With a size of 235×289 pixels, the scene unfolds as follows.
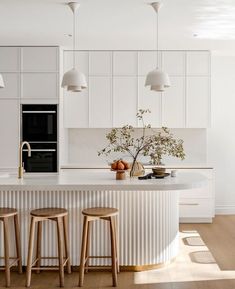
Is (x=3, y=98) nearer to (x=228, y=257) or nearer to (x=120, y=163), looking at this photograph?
(x=120, y=163)

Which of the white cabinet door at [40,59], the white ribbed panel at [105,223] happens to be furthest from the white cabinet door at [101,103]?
the white ribbed panel at [105,223]

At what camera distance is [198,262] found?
4.50m

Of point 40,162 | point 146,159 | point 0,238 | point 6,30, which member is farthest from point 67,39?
point 0,238

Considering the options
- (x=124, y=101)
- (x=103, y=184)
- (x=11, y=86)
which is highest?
(x=11, y=86)

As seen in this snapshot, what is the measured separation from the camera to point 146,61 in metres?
6.65

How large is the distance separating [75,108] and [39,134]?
0.74 metres

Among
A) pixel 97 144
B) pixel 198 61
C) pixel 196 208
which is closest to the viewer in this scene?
pixel 196 208

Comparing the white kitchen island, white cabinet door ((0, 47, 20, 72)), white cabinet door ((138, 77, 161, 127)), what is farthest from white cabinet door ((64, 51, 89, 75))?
the white kitchen island

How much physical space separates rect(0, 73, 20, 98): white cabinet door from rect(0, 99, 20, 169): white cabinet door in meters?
0.08

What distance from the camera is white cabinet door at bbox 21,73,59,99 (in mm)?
6336

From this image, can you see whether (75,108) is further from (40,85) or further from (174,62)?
(174,62)

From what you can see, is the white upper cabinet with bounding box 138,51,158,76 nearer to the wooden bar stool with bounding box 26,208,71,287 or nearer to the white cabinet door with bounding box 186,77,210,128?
the white cabinet door with bounding box 186,77,210,128

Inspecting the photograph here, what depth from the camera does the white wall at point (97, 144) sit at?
705 centimetres

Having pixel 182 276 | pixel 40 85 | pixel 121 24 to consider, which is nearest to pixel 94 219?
pixel 182 276
